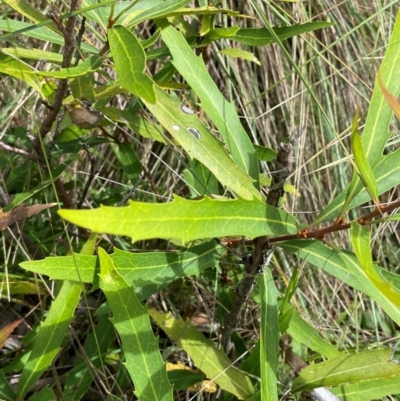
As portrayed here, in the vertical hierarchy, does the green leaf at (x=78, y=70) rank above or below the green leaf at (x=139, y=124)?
above

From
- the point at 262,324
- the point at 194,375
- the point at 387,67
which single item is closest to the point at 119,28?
the point at 387,67

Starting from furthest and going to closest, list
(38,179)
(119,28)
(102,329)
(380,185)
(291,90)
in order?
1. (291,90)
2. (38,179)
3. (102,329)
4. (380,185)
5. (119,28)

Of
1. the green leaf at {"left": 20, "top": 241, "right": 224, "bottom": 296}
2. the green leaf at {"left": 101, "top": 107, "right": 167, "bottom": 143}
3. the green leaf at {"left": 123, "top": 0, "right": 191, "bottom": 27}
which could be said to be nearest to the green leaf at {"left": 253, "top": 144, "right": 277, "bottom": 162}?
the green leaf at {"left": 101, "top": 107, "right": 167, "bottom": 143}

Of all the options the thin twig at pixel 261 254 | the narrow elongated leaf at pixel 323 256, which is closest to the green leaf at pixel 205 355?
the thin twig at pixel 261 254

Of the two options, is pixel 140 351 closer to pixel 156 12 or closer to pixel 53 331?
pixel 53 331

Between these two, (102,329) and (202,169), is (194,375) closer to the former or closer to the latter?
(102,329)

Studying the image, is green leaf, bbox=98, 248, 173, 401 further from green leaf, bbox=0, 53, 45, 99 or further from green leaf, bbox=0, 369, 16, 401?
green leaf, bbox=0, 53, 45, 99

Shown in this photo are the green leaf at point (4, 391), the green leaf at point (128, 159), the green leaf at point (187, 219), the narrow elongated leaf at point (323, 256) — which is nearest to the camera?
the green leaf at point (187, 219)

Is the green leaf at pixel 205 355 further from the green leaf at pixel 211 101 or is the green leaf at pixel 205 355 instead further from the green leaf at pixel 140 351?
the green leaf at pixel 211 101
